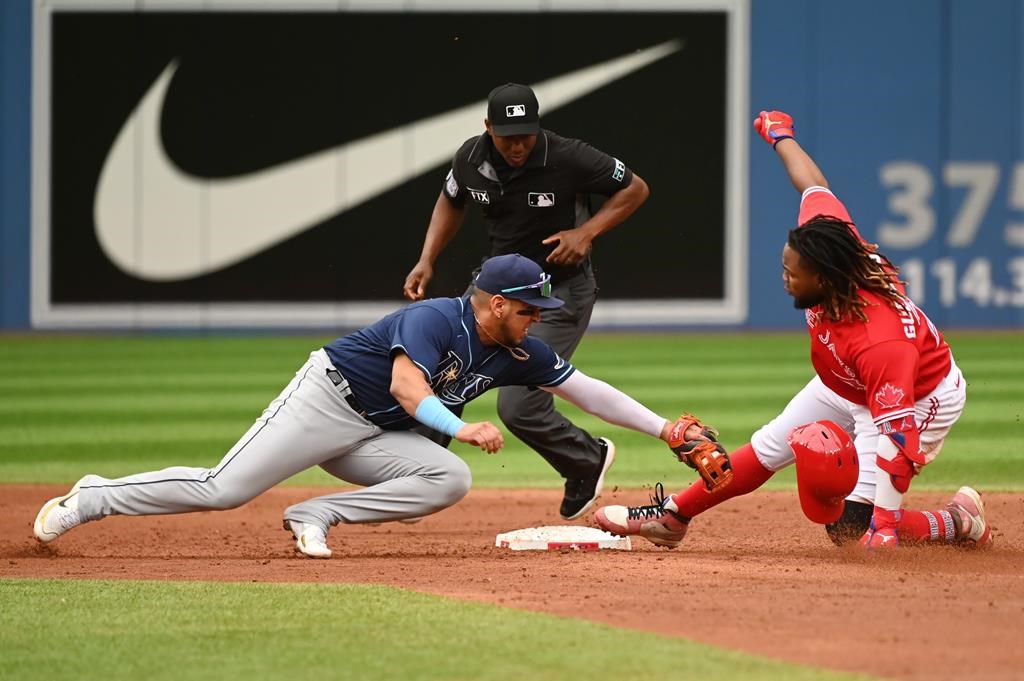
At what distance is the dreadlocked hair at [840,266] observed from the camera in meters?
5.42

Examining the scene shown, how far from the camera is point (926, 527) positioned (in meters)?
5.86

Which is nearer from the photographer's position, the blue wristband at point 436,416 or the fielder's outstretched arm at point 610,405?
the blue wristband at point 436,416

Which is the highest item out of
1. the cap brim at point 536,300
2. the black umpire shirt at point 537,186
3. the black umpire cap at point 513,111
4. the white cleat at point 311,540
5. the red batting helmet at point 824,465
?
the black umpire cap at point 513,111

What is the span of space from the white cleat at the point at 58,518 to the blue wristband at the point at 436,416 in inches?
57.1

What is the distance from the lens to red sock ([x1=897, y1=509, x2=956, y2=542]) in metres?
5.82

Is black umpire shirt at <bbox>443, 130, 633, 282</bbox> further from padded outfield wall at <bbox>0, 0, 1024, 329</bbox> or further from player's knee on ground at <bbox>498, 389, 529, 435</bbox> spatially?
padded outfield wall at <bbox>0, 0, 1024, 329</bbox>

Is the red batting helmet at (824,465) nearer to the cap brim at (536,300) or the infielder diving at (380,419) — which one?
the infielder diving at (380,419)

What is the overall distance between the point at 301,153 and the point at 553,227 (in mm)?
11300

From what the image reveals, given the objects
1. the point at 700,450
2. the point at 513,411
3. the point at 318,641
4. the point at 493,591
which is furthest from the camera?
the point at 513,411

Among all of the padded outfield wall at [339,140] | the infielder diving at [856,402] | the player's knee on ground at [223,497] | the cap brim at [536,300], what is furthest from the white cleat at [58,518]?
the padded outfield wall at [339,140]

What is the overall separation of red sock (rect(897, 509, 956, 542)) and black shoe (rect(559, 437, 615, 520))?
1.62m

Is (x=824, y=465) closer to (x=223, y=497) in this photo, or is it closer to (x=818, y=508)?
(x=818, y=508)

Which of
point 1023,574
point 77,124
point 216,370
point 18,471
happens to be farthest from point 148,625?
point 77,124

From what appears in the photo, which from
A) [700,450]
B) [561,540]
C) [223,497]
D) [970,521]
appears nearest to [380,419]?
[223,497]
